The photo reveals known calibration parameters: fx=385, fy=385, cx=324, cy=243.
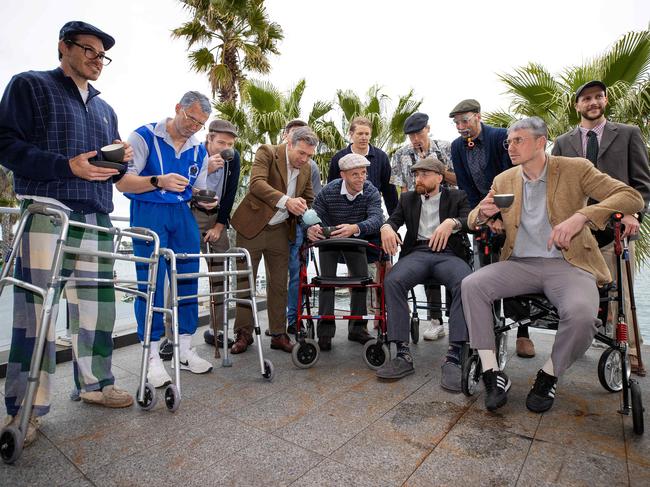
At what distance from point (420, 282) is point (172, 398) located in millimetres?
1740

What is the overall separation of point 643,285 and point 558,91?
2957 mm

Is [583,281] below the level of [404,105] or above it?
below

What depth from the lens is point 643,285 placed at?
15.9 ft

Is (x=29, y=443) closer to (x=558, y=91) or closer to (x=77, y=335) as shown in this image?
(x=77, y=335)

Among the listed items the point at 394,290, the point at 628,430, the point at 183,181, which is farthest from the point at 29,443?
the point at 628,430

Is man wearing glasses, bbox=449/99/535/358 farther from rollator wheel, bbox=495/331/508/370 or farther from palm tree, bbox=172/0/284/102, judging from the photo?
palm tree, bbox=172/0/284/102

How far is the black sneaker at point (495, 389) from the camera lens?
6.53ft

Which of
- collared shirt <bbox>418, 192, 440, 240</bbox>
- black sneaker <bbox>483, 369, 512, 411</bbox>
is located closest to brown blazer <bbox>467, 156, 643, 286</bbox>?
collared shirt <bbox>418, 192, 440, 240</bbox>

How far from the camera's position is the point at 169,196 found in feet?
8.41

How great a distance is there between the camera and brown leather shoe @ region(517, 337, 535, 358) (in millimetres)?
2990

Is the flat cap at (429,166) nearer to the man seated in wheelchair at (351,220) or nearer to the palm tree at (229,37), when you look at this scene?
the man seated in wheelchair at (351,220)

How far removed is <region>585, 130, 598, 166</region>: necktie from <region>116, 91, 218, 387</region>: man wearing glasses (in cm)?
272

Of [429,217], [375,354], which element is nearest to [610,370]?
[375,354]

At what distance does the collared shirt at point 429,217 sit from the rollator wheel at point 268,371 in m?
1.48
